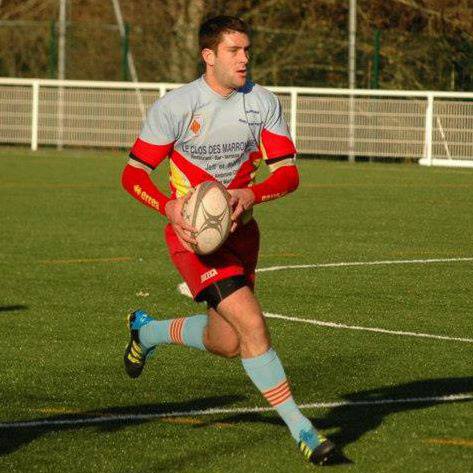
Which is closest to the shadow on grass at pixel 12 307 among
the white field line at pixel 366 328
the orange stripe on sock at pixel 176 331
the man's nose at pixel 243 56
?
the white field line at pixel 366 328

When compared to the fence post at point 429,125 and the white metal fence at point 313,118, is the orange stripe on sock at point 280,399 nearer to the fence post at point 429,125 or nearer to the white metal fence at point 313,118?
the white metal fence at point 313,118

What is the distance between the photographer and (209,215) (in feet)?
22.9

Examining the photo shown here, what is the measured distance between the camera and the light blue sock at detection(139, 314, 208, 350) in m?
7.80

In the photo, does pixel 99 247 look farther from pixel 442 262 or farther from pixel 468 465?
pixel 468 465

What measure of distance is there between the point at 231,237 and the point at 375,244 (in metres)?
9.52

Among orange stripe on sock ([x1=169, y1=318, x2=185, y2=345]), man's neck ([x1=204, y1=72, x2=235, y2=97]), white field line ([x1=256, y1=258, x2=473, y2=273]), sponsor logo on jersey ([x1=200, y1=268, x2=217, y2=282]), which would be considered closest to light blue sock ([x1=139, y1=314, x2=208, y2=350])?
orange stripe on sock ([x1=169, y1=318, x2=185, y2=345])

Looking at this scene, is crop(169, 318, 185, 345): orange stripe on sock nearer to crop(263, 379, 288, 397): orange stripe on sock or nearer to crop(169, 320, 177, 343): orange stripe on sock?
crop(169, 320, 177, 343): orange stripe on sock

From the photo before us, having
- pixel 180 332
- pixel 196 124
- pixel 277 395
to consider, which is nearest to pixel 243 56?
pixel 196 124

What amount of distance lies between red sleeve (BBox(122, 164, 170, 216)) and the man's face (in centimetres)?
61

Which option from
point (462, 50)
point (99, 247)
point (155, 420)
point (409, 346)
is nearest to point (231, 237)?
point (155, 420)

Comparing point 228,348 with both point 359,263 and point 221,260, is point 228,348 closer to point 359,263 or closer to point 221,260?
point 221,260

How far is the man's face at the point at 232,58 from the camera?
24.0 ft

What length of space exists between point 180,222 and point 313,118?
25390 millimetres

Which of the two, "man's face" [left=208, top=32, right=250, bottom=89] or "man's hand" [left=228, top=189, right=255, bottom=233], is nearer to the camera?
"man's hand" [left=228, top=189, right=255, bottom=233]
